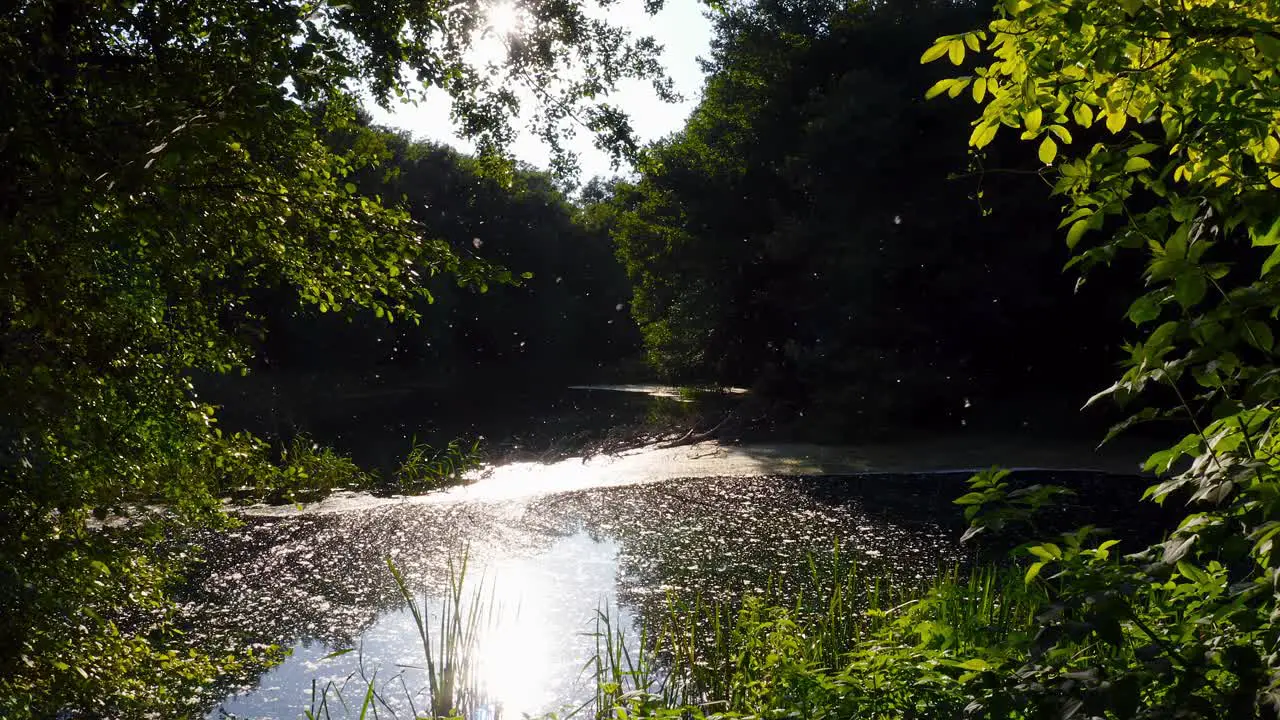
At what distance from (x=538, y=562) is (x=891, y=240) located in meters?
9.08

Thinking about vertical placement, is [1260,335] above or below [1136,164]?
below

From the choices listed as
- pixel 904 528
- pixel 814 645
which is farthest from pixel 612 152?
pixel 814 645

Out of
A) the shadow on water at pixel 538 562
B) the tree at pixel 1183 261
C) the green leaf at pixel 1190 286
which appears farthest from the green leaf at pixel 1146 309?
the shadow on water at pixel 538 562

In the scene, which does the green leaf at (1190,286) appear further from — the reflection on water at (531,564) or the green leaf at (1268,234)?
the reflection on water at (531,564)

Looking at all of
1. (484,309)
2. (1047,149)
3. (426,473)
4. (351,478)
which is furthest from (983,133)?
(484,309)

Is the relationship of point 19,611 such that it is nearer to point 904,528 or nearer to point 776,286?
point 904,528

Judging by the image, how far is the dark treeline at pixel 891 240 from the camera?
13.7 metres

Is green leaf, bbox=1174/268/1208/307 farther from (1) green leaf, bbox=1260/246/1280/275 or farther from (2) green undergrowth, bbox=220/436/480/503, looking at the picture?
(2) green undergrowth, bbox=220/436/480/503

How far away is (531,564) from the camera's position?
6.95m

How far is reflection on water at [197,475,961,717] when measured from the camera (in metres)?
4.86

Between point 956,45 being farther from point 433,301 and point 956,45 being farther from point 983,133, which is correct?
point 433,301

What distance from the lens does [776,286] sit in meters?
17.3

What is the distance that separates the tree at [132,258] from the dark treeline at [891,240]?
9.49m

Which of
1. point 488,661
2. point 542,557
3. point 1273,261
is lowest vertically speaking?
point 488,661
